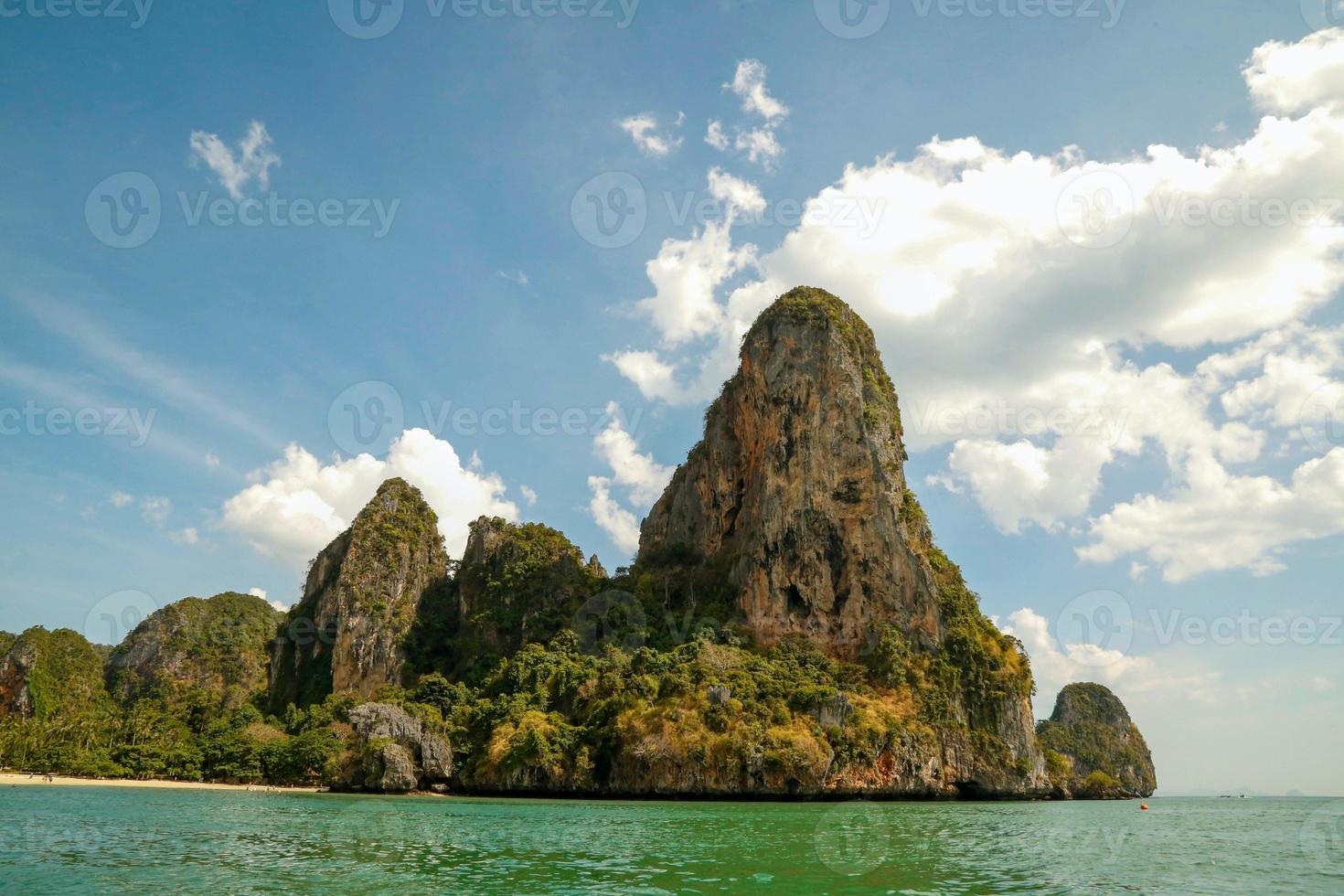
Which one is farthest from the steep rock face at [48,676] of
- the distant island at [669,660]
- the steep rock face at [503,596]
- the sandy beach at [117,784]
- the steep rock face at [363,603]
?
the steep rock face at [503,596]

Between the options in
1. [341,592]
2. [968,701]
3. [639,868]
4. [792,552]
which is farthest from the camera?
[341,592]

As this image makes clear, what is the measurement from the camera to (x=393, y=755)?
182 feet

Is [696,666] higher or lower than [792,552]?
lower

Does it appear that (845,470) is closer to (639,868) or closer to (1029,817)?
(1029,817)

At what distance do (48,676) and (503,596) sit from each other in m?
46.7

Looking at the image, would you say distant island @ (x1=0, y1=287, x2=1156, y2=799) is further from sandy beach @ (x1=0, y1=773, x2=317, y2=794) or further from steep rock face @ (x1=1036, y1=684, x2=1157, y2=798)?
steep rock face @ (x1=1036, y1=684, x2=1157, y2=798)

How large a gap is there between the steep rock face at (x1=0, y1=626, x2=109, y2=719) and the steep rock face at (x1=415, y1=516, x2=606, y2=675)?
35.5 metres

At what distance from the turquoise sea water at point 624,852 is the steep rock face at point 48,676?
50.1 meters

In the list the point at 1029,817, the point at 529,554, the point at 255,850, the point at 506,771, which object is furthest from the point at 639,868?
the point at 529,554

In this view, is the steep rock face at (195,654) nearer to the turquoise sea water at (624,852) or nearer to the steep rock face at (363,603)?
the steep rock face at (363,603)

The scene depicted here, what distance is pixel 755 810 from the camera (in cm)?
3950

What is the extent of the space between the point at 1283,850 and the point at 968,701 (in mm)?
34728

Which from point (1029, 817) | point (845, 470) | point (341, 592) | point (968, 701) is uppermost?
point (845, 470)

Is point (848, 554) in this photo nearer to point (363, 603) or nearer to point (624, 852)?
point (363, 603)
